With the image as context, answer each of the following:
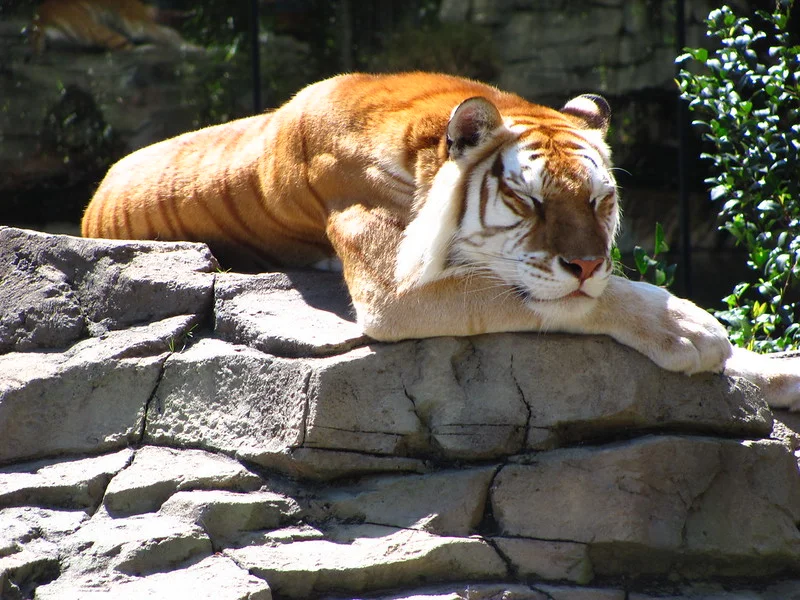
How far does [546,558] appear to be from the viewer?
3348mm

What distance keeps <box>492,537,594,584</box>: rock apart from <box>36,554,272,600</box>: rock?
760 millimetres

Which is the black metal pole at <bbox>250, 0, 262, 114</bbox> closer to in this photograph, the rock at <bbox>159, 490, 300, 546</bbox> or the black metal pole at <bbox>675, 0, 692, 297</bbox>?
the black metal pole at <bbox>675, 0, 692, 297</bbox>

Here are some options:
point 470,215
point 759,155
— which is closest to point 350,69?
point 759,155

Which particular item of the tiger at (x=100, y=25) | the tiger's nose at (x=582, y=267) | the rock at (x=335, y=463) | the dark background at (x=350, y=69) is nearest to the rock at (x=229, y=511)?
the rock at (x=335, y=463)

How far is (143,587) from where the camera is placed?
122 inches

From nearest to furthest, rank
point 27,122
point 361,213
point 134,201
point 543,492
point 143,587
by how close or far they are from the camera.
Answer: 1. point 143,587
2. point 543,492
3. point 361,213
4. point 134,201
5. point 27,122

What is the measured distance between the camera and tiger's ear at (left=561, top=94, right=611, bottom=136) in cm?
397

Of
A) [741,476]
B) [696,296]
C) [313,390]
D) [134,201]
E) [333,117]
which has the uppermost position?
[333,117]

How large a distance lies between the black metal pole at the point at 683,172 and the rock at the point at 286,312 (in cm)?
376

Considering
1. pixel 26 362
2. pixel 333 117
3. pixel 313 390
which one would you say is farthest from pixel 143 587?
pixel 333 117

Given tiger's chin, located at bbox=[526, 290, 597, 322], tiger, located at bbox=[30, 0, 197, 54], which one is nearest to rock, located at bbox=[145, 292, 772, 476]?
tiger's chin, located at bbox=[526, 290, 597, 322]

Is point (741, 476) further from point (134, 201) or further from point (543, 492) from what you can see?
point (134, 201)

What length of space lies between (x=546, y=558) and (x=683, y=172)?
4.59m

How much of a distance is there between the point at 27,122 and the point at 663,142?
4.25 m
